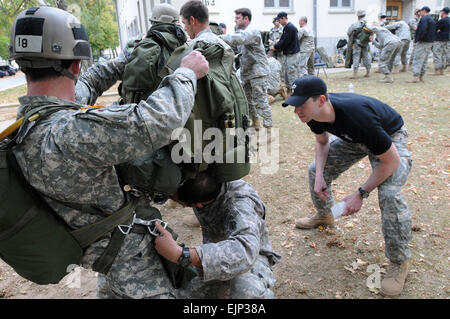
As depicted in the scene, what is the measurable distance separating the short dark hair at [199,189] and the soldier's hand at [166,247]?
1.12 feet

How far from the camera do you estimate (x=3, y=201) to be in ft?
4.69

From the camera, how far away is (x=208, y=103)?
213 cm

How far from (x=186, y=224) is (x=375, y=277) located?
2064mm

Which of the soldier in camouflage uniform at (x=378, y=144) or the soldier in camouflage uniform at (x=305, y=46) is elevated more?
the soldier in camouflage uniform at (x=305, y=46)

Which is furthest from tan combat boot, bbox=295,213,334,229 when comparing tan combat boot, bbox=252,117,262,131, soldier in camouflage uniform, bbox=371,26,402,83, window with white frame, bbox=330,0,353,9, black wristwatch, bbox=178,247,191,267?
window with white frame, bbox=330,0,353,9

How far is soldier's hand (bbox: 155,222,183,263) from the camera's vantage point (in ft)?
5.91

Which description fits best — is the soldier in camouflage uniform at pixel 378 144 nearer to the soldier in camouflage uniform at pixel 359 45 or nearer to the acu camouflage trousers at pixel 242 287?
the acu camouflage trousers at pixel 242 287

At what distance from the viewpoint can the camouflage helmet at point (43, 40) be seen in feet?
5.02

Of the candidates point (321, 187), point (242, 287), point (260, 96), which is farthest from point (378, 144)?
point (260, 96)

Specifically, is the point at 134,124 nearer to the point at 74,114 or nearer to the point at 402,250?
the point at 74,114

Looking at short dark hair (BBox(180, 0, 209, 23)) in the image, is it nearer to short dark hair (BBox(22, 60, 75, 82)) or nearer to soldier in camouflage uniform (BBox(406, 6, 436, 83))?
short dark hair (BBox(22, 60, 75, 82))

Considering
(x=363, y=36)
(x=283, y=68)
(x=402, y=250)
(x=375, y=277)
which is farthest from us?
(x=363, y=36)

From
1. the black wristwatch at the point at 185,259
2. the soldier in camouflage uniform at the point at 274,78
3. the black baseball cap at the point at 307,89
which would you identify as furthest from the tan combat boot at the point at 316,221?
the soldier in camouflage uniform at the point at 274,78
